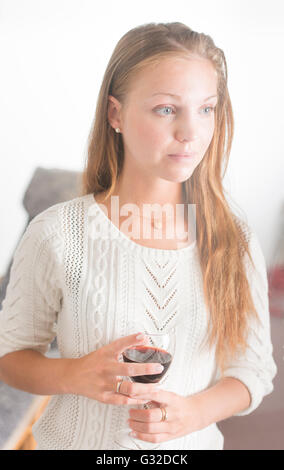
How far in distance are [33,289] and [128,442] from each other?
312mm

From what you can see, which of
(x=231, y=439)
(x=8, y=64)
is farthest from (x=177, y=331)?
(x=8, y=64)

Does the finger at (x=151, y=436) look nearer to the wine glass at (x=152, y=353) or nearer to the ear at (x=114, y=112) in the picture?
the wine glass at (x=152, y=353)

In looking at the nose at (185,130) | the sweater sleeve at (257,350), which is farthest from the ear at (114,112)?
the sweater sleeve at (257,350)

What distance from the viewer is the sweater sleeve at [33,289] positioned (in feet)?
2.69

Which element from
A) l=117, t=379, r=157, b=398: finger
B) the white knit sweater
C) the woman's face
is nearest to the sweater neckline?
the white knit sweater

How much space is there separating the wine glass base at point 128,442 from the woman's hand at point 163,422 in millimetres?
58

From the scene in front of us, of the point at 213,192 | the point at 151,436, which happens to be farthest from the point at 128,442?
the point at 213,192

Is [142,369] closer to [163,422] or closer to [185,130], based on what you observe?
[163,422]

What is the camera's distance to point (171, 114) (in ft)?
2.60

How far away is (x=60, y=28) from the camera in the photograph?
97cm

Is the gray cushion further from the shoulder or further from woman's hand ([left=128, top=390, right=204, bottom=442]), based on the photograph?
woman's hand ([left=128, top=390, right=204, bottom=442])

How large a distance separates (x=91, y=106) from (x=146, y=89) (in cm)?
22

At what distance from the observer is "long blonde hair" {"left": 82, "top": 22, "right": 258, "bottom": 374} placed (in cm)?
82
